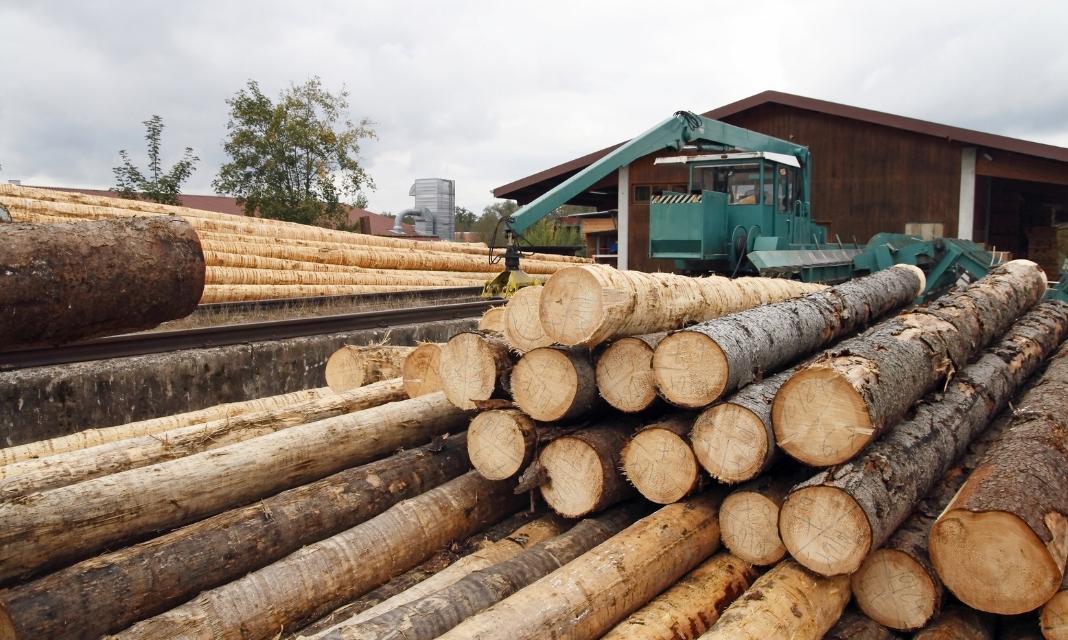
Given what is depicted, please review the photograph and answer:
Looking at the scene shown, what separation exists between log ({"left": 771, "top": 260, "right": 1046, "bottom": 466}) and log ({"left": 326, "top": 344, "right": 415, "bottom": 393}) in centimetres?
352

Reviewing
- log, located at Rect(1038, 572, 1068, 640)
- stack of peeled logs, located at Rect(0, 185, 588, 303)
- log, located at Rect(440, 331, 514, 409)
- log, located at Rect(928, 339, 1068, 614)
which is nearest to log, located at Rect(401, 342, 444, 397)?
log, located at Rect(440, 331, 514, 409)

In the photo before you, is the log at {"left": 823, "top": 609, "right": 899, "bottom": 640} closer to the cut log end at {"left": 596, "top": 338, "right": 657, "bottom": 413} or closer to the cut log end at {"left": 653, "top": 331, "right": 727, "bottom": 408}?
the cut log end at {"left": 653, "top": 331, "right": 727, "bottom": 408}

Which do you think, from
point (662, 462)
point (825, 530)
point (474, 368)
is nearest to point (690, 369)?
point (662, 462)

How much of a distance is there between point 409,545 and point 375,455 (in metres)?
0.91

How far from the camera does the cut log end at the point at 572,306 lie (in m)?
3.75

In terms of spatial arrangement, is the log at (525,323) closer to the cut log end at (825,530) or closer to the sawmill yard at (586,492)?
the sawmill yard at (586,492)

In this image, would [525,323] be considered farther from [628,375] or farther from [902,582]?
[902,582]

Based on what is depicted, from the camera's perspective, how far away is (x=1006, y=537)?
2.83 m

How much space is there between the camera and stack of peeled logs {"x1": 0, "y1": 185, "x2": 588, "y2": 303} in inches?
352

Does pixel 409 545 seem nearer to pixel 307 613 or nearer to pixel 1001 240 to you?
pixel 307 613

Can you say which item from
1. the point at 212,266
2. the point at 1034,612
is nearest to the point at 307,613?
the point at 1034,612

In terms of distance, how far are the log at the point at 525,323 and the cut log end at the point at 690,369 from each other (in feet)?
2.34

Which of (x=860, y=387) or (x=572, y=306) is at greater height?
(x=572, y=306)

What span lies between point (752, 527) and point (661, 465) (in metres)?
0.53
